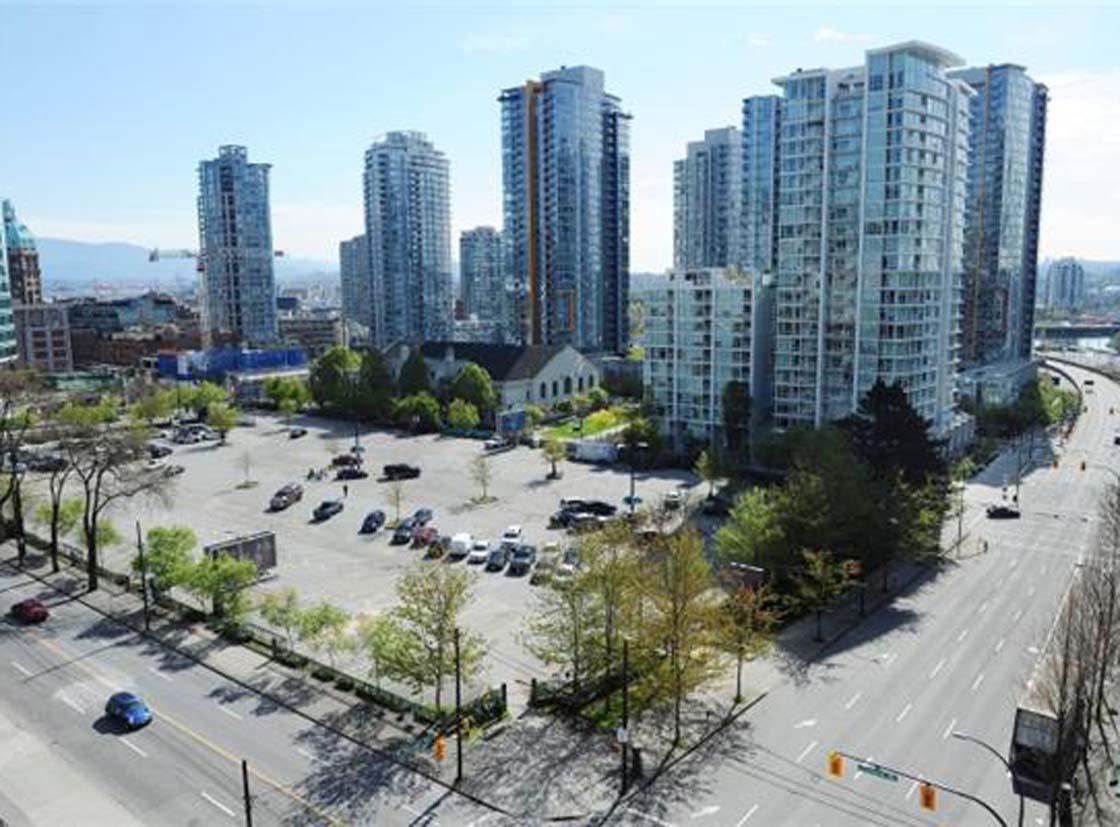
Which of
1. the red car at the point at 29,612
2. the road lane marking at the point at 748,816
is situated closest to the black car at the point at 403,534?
the red car at the point at 29,612

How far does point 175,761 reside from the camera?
3319 cm

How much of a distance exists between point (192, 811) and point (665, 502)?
44.5m

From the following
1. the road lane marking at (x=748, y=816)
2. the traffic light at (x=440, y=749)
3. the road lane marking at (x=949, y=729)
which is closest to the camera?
the road lane marking at (x=748, y=816)

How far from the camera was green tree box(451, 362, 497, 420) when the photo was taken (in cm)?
10988

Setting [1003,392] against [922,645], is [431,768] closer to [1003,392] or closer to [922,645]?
[922,645]

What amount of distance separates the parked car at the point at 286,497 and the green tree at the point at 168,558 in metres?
23.2

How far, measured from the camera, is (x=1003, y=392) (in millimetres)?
112875

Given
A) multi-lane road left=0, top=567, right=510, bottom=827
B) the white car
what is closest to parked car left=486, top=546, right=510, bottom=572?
the white car

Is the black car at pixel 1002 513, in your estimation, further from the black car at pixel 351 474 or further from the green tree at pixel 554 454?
the black car at pixel 351 474

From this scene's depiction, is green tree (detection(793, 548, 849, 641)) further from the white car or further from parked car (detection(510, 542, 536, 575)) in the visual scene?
the white car

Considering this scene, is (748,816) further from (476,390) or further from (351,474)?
(476,390)

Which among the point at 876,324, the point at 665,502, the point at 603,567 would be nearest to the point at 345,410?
the point at 665,502

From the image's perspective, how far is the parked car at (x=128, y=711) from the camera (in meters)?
35.5

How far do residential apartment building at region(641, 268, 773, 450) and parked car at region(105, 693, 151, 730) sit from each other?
65.5 meters
